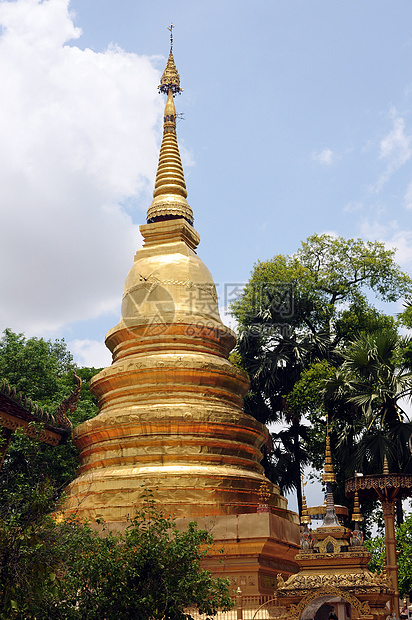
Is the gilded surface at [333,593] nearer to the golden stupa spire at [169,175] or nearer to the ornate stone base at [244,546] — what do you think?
the ornate stone base at [244,546]

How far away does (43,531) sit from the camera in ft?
29.7

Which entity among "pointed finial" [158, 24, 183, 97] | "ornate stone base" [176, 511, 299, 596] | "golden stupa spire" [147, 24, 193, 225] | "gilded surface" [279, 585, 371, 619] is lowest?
"gilded surface" [279, 585, 371, 619]

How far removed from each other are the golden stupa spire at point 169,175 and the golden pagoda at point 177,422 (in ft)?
0.23

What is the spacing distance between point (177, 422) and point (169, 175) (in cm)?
965

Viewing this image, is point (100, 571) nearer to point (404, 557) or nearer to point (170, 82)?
point (404, 557)

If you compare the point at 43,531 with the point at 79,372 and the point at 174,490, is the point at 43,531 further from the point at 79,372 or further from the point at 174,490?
the point at 79,372

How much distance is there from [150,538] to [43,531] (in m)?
1.49

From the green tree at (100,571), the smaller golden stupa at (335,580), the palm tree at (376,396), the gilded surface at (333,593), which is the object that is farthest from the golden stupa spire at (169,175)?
the gilded surface at (333,593)

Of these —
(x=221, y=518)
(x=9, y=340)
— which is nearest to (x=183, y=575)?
(x=221, y=518)

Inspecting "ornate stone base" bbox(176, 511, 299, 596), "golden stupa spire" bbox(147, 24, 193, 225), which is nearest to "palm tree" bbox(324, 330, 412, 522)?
"ornate stone base" bbox(176, 511, 299, 596)

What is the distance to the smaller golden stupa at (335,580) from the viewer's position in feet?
29.9

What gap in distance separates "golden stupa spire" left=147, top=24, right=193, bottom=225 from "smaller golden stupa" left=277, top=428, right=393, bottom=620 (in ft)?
45.8

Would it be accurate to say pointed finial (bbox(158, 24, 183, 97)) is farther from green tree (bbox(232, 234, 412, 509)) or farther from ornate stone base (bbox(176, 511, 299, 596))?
ornate stone base (bbox(176, 511, 299, 596))

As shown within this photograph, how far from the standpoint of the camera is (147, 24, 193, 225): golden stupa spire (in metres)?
22.5
